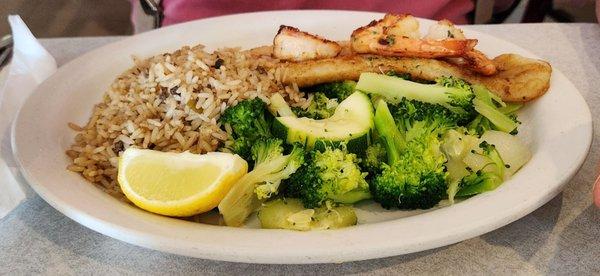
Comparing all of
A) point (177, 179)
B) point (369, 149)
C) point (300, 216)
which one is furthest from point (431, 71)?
point (177, 179)

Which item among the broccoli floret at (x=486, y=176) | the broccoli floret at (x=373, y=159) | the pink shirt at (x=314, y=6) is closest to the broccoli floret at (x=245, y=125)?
the broccoli floret at (x=373, y=159)

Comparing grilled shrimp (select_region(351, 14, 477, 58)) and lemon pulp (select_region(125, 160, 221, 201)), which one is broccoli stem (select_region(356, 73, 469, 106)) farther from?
lemon pulp (select_region(125, 160, 221, 201))

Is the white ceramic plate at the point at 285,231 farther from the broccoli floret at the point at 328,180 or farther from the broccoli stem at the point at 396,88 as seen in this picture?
the broccoli stem at the point at 396,88

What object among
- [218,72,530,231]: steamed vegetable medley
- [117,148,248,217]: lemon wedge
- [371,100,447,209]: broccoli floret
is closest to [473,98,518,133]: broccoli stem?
[218,72,530,231]: steamed vegetable medley

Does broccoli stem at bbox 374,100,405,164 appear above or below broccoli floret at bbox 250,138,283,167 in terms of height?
above

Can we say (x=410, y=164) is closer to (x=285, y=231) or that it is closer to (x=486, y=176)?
(x=486, y=176)

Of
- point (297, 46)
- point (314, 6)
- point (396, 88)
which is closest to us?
point (396, 88)

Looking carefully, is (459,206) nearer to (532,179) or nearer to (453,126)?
(532,179)

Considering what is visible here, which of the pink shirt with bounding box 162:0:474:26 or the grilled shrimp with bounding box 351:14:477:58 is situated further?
the pink shirt with bounding box 162:0:474:26
